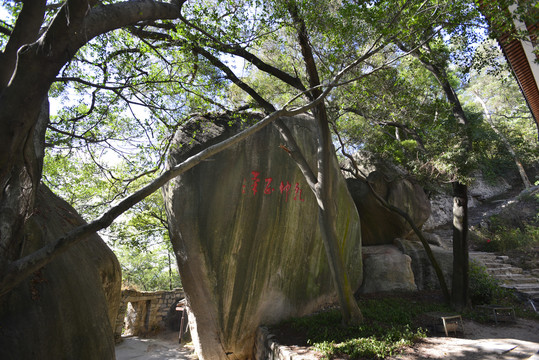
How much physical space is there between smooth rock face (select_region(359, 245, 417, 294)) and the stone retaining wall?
9400 mm

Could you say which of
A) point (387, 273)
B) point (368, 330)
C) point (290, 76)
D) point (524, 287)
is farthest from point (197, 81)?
point (524, 287)

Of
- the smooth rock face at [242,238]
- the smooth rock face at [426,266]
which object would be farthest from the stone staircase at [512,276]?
the smooth rock face at [242,238]

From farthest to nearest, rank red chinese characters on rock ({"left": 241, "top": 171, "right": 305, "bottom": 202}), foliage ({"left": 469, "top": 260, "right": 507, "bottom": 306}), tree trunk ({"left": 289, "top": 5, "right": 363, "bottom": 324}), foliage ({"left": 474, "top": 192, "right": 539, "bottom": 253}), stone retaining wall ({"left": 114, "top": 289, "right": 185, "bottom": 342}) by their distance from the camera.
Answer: stone retaining wall ({"left": 114, "top": 289, "right": 185, "bottom": 342}) → foliage ({"left": 474, "top": 192, "right": 539, "bottom": 253}) → foliage ({"left": 469, "top": 260, "right": 507, "bottom": 306}) → red chinese characters on rock ({"left": 241, "top": 171, "right": 305, "bottom": 202}) → tree trunk ({"left": 289, "top": 5, "right": 363, "bottom": 324})

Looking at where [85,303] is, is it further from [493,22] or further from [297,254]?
[493,22]

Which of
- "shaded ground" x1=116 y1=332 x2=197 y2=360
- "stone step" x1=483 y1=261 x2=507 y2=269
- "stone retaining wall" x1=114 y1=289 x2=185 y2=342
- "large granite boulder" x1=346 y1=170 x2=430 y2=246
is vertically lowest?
"shaded ground" x1=116 y1=332 x2=197 y2=360

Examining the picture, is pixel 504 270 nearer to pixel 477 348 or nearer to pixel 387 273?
pixel 387 273

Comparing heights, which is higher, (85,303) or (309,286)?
(85,303)

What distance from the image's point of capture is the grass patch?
4.65m

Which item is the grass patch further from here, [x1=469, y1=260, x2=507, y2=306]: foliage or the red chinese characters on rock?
the red chinese characters on rock

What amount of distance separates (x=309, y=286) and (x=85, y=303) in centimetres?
563

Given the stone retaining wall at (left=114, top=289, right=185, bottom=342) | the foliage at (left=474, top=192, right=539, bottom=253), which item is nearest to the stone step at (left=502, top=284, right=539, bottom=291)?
the foliage at (left=474, top=192, right=539, bottom=253)

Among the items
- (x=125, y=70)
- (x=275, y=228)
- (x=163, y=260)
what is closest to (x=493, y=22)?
(x=275, y=228)

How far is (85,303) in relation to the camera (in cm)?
334

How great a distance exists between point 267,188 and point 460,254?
5194mm
